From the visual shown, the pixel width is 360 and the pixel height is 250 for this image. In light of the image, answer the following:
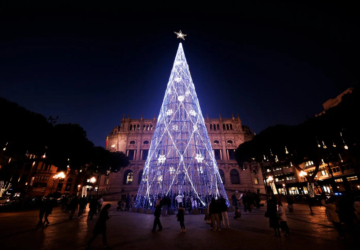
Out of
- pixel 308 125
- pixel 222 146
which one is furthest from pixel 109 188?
pixel 308 125

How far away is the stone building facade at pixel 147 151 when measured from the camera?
137ft

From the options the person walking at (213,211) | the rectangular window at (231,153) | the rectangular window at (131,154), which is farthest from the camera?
the rectangular window at (231,153)

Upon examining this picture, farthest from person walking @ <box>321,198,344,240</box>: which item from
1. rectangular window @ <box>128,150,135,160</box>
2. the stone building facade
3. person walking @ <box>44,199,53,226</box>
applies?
rectangular window @ <box>128,150,135,160</box>

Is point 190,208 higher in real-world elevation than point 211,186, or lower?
lower

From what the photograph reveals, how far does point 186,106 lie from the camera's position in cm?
1541

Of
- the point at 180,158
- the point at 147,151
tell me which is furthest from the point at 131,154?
the point at 180,158

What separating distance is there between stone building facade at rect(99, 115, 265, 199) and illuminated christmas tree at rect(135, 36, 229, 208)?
2653cm

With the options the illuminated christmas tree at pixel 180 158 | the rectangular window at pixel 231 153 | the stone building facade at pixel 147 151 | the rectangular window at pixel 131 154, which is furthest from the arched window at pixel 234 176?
the illuminated christmas tree at pixel 180 158

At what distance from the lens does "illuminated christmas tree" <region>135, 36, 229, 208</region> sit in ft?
43.7

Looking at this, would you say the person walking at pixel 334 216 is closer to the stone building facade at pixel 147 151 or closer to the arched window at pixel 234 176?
the stone building facade at pixel 147 151

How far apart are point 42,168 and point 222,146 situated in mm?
49867

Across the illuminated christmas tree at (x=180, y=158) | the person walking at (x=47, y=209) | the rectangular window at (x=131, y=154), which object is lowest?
the person walking at (x=47, y=209)

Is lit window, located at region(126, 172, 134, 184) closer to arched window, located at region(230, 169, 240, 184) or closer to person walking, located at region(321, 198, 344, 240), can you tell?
arched window, located at region(230, 169, 240, 184)

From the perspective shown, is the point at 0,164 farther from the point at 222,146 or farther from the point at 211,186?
the point at 222,146
